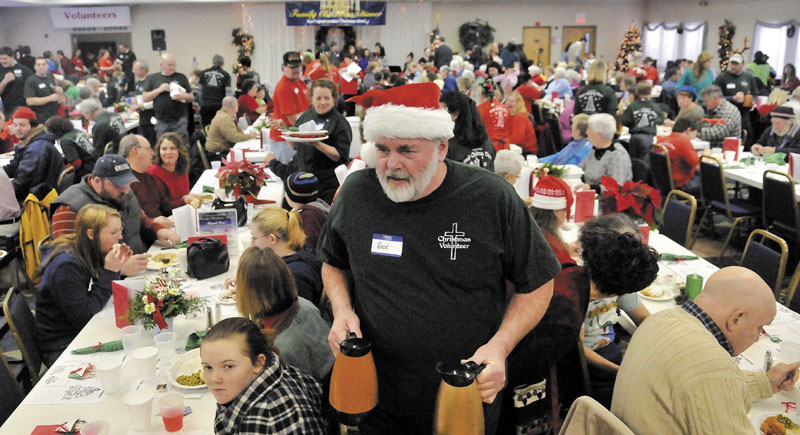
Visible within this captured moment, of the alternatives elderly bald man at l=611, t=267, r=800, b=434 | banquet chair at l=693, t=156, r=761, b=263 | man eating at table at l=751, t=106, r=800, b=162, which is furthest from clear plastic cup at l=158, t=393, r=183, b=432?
man eating at table at l=751, t=106, r=800, b=162

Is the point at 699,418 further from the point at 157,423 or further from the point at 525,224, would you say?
the point at 157,423

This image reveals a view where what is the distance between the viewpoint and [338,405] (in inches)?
66.7

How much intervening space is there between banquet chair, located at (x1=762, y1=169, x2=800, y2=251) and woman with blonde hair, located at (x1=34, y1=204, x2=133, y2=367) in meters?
4.41

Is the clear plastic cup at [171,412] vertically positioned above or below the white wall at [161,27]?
below

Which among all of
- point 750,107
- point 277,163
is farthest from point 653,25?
point 277,163

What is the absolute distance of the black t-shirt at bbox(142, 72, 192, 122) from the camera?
8094 mm

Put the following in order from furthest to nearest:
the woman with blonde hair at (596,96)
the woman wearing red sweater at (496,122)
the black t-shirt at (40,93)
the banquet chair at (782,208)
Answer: the black t-shirt at (40,93) → the woman with blonde hair at (596,96) → the woman wearing red sweater at (496,122) → the banquet chair at (782,208)

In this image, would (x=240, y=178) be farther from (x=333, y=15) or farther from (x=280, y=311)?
(x=333, y=15)

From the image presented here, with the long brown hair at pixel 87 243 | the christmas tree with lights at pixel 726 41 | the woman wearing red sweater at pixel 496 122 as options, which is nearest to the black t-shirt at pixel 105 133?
the woman wearing red sweater at pixel 496 122

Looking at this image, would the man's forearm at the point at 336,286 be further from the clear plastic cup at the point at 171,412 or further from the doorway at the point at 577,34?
the doorway at the point at 577,34

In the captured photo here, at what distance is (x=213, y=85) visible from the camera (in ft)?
31.0

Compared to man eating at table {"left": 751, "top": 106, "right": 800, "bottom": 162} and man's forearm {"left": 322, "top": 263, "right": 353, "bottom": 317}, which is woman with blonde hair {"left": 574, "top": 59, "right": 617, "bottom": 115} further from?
man's forearm {"left": 322, "top": 263, "right": 353, "bottom": 317}

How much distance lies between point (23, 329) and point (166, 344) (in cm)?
66

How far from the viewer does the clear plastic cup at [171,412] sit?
6.67 feet
